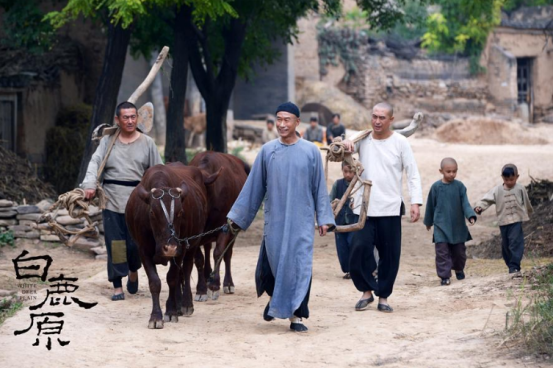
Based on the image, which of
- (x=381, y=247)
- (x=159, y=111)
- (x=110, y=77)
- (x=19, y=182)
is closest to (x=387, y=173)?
(x=381, y=247)

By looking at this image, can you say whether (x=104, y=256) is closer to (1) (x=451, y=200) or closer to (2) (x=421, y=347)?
(1) (x=451, y=200)

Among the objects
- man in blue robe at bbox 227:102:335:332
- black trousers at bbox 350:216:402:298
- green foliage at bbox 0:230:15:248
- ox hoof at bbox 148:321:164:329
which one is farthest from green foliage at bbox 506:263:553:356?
green foliage at bbox 0:230:15:248

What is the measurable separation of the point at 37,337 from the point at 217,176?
2.51 m

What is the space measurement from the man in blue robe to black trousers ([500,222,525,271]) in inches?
136

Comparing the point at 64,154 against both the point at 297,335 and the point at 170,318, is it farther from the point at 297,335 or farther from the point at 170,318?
the point at 297,335

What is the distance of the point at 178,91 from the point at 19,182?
10.8 feet

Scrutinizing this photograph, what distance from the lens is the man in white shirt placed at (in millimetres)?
8852

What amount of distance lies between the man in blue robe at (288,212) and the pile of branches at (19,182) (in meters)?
7.45

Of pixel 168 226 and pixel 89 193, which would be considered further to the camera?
pixel 89 193

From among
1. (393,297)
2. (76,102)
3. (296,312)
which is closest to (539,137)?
(76,102)

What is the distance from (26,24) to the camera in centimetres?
1675

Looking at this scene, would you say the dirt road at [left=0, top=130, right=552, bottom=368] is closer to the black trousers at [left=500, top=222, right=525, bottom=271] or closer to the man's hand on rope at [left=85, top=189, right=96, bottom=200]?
the black trousers at [left=500, top=222, right=525, bottom=271]

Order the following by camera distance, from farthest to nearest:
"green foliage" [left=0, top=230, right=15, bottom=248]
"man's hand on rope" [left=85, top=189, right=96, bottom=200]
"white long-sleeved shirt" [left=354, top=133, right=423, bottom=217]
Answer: "green foliage" [left=0, top=230, right=15, bottom=248], "man's hand on rope" [left=85, top=189, right=96, bottom=200], "white long-sleeved shirt" [left=354, top=133, right=423, bottom=217]

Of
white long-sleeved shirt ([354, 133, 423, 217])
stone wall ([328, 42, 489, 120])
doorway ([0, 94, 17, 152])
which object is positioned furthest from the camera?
stone wall ([328, 42, 489, 120])
